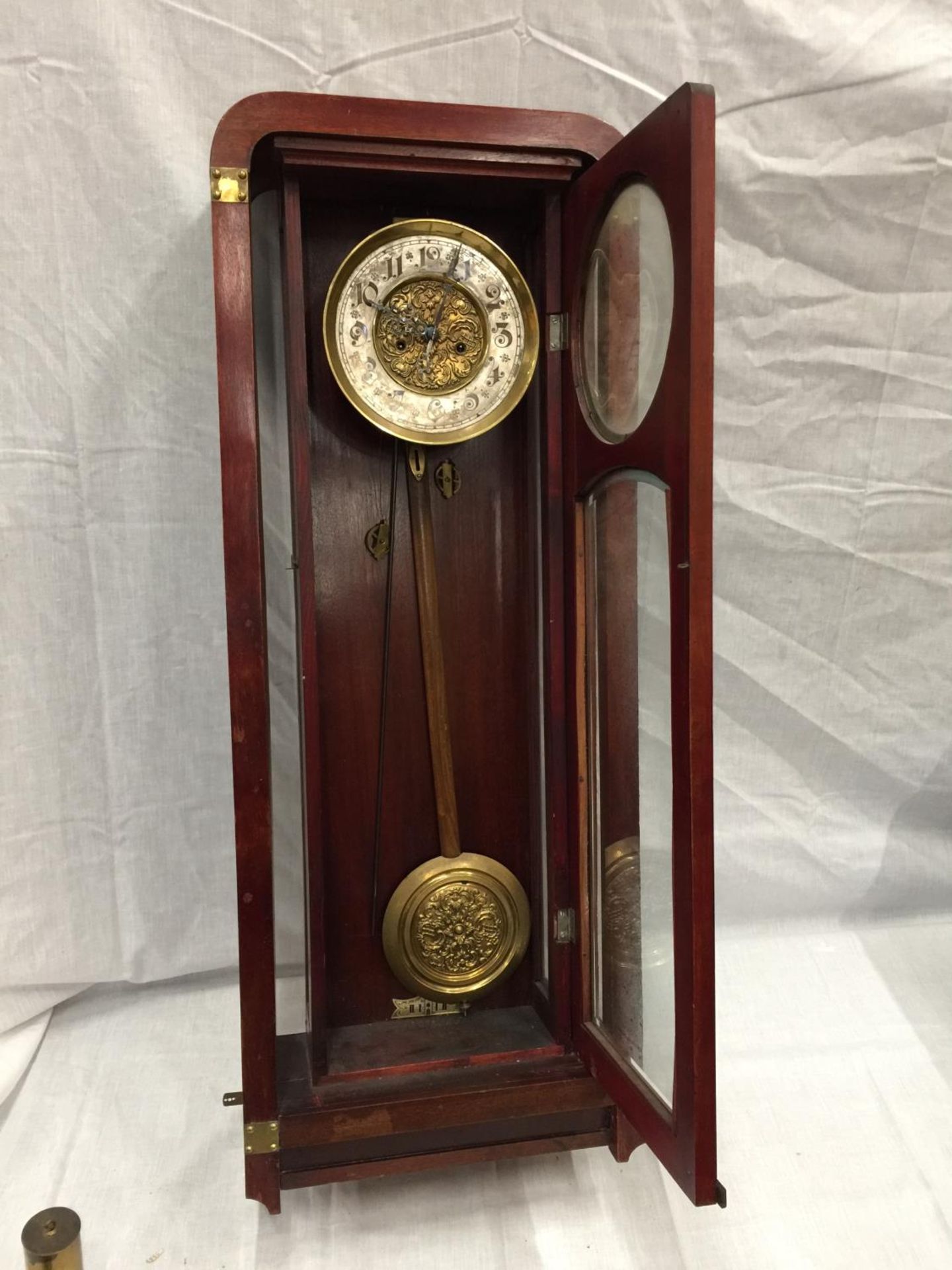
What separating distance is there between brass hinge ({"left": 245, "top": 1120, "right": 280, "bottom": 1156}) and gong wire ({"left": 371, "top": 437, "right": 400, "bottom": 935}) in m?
0.28

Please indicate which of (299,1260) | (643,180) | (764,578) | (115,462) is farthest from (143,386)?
(299,1260)

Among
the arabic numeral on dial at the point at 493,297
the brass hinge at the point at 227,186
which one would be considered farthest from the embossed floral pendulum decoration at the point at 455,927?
the brass hinge at the point at 227,186

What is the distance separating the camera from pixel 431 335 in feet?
3.91

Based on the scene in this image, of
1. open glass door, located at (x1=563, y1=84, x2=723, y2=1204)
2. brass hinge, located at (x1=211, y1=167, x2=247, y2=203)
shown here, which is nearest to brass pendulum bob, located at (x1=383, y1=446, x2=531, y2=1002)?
open glass door, located at (x1=563, y1=84, x2=723, y2=1204)

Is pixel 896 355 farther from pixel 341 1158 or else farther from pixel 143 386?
pixel 341 1158

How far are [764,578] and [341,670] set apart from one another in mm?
665

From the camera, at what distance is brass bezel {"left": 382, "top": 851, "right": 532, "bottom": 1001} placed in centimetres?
131

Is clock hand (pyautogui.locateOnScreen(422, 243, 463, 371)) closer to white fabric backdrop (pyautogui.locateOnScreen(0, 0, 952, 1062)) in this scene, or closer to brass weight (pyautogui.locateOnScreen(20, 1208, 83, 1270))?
white fabric backdrop (pyautogui.locateOnScreen(0, 0, 952, 1062))

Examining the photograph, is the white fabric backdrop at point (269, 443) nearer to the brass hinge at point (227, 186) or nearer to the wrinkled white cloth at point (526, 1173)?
the wrinkled white cloth at point (526, 1173)

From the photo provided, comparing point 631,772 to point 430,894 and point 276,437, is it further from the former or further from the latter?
point 276,437

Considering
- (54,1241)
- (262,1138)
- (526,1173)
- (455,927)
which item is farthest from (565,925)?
(54,1241)

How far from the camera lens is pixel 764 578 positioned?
1597 mm

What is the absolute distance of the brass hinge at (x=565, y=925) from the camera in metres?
1.27

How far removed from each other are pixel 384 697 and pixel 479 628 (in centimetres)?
14
